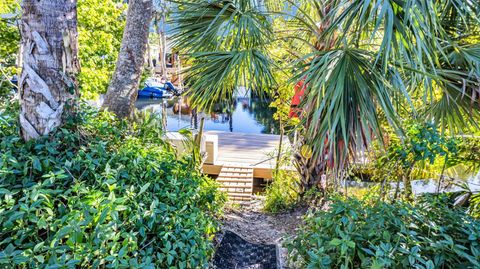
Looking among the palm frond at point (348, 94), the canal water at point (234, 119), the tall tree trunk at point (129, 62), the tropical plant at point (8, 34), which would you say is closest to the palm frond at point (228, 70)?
the tall tree trunk at point (129, 62)

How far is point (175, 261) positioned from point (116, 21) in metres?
6.02

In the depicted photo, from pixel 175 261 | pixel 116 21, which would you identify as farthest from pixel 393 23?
pixel 116 21

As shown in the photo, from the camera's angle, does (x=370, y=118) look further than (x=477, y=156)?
No

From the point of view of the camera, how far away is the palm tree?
1.88m

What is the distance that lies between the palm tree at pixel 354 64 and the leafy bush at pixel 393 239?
21.5 inches

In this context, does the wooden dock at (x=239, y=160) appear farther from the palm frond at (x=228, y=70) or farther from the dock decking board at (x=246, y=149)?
the palm frond at (x=228, y=70)

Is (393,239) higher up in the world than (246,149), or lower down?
higher up

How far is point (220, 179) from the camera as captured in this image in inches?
247

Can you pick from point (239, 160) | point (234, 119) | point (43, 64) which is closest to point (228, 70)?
point (43, 64)

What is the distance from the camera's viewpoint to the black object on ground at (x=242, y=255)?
2469mm

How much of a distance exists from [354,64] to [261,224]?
2399 millimetres

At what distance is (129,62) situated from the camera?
2.84 m

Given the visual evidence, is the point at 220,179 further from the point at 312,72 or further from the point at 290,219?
the point at 312,72

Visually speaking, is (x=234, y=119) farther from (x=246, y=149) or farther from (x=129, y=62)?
(x=129, y=62)
